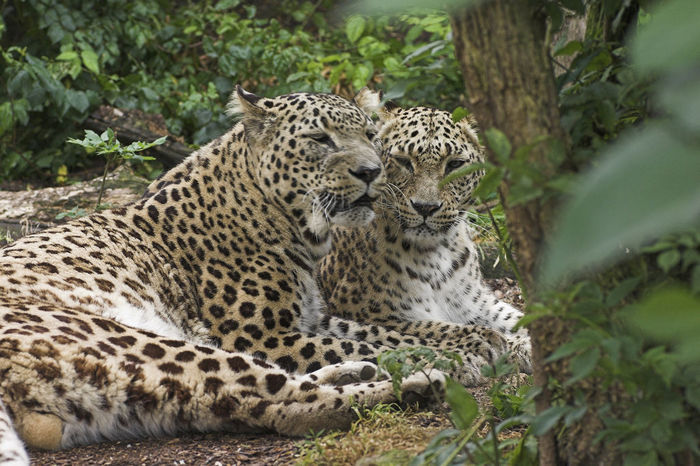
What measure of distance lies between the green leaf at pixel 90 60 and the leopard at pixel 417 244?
6.19 metres

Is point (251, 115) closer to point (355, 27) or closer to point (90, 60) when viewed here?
point (355, 27)

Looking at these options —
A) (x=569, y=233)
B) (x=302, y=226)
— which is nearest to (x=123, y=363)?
(x=302, y=226)

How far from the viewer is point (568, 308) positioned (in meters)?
2.19

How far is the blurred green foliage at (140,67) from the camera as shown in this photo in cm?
1084

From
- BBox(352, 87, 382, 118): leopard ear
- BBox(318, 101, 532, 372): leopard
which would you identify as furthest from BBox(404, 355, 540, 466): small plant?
BBox(352, 87, 382, 118): leopard ear

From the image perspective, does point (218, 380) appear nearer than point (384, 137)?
Yes

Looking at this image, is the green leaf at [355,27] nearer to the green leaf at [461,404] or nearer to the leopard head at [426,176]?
the leopard head at [426,176]

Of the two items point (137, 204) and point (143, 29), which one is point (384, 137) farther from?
point (143, 29)

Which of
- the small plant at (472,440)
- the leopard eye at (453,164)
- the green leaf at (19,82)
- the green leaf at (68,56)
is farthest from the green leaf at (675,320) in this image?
the green leaf at (68,56)

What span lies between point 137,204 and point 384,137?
1764 mm

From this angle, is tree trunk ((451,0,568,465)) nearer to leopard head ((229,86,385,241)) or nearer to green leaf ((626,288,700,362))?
green leaf ((626,288,700,362))

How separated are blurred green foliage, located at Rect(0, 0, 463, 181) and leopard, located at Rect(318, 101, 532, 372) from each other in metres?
4.38

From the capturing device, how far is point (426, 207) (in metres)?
5.59

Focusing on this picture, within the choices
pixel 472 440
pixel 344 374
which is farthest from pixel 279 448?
pixel 472 440
